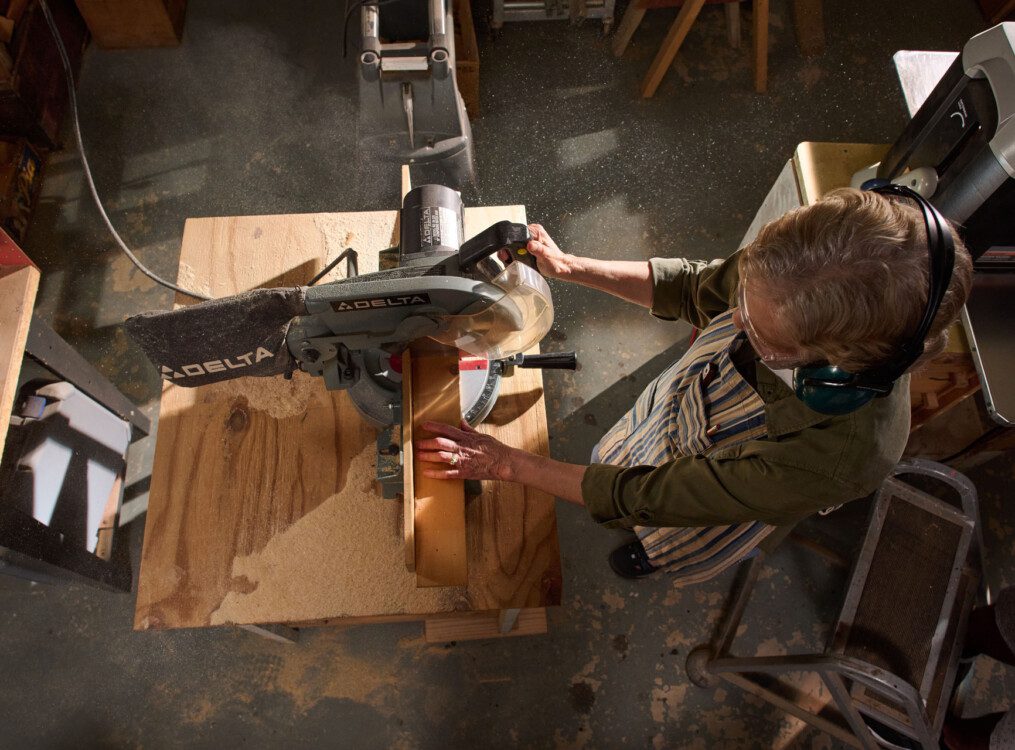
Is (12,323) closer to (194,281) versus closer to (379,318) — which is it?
(194,281)

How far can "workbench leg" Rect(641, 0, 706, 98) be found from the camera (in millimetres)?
2645

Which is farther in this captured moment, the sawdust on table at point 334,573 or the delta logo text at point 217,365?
the sawdust on table at point 334,573

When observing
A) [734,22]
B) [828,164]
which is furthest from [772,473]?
[734,22]

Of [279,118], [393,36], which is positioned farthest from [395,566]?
[279,118]

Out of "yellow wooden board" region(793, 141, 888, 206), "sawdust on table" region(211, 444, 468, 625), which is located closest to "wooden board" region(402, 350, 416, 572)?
"sawdust on table" region(211, 444, 468, 625)

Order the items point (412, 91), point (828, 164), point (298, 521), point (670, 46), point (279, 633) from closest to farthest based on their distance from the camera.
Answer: point (298, 521) → point (412, 91) → point (828, 164) → point (279, 633) → point (670, 46)

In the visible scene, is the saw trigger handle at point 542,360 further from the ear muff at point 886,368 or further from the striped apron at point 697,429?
the ear muff at point 886,368

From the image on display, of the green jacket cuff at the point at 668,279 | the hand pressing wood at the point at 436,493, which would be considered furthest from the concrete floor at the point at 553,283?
the hand pressing wood at the point at 436,493

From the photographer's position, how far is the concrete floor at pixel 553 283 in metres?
2.03

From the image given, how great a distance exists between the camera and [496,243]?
3.39 ft

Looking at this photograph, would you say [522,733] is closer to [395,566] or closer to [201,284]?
[395,566]

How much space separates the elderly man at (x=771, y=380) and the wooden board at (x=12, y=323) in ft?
3.10

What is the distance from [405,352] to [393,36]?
992 mm

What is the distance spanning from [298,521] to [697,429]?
83 centimetres
